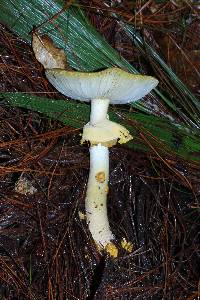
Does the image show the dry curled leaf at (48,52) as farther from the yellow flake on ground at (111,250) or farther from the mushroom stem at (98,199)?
the yellow flake on ground at (111,250)

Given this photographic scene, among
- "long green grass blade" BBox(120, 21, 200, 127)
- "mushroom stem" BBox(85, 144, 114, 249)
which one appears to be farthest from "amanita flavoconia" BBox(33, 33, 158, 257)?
"long green grass blade" BBox(120, 21, 200, 127)

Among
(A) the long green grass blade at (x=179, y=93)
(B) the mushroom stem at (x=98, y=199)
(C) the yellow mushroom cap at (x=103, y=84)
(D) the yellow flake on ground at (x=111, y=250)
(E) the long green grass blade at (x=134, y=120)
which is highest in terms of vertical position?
(A) the long green grass blade at (x=179, y=93)

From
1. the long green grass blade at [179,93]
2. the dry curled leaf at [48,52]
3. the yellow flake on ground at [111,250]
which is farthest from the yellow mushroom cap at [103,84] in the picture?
the yellow flake on ground at [111,250]

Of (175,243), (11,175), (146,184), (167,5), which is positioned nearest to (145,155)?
(146,184)

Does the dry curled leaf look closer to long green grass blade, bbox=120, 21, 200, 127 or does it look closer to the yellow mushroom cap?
the yellow mushroom cap

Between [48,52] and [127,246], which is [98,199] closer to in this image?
[127,246]

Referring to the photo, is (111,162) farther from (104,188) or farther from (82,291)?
(82,291)

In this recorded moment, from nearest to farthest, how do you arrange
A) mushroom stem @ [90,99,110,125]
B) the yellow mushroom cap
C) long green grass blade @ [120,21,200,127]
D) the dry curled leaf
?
the yellow mushroom cap, mushroom stem @ [90,99,110,125], the dry curled leaf, long green grass blade @ [120,21,200,127]

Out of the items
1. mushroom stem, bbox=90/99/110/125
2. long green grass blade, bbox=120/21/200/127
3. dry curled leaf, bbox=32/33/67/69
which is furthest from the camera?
long green grass blade, bbox=120/21/200/127

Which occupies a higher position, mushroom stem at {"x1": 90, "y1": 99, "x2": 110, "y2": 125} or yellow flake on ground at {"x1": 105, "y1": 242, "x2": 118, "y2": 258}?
mushroom stem at {"x1": 90, "y1": 99, "x2": 110, "y2": 125}
